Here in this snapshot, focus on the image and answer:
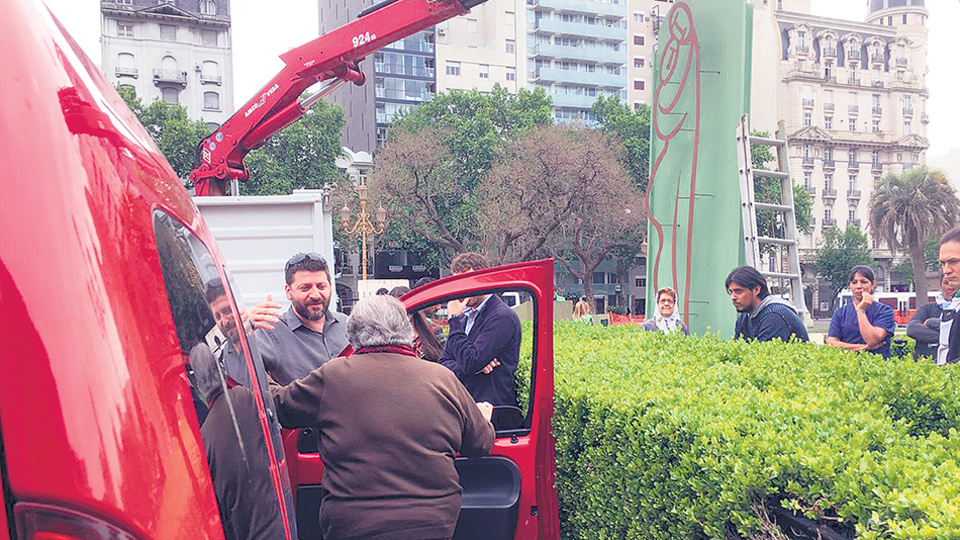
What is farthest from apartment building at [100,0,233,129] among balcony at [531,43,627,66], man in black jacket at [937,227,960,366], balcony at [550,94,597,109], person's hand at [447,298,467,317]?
man in black jacket at [937,227,960,366]

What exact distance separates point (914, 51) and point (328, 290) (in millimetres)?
76670

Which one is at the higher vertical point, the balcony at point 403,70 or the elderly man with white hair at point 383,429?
the balcony at point 403,70

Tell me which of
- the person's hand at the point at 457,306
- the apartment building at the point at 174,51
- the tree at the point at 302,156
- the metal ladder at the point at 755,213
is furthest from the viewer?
the apartment building at the point at 174,51

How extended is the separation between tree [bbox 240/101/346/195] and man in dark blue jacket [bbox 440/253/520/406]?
112ft

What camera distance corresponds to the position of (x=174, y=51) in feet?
149

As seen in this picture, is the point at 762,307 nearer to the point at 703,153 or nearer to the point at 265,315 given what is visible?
the point at 703,153

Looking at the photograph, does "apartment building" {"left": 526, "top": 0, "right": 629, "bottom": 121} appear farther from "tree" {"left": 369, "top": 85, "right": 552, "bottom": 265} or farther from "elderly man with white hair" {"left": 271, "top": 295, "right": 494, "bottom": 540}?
"elderly man with white hair" {"left": 271, "top": 295, "right": 494, "bottom": 540}

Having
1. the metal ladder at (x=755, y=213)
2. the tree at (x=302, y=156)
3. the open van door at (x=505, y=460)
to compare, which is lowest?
the open van door at (x=505, y=460)

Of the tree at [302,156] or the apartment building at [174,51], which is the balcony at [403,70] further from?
the tree at [302,156]

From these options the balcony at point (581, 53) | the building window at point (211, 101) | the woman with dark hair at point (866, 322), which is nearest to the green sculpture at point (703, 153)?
the woman with dark hair at point (866, 322)

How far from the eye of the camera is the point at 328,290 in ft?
13.2

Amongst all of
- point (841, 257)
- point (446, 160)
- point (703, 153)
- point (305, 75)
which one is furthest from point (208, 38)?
point (841, 257)

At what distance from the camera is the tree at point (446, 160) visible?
33.0 metres

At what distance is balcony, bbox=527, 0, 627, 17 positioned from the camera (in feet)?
209
